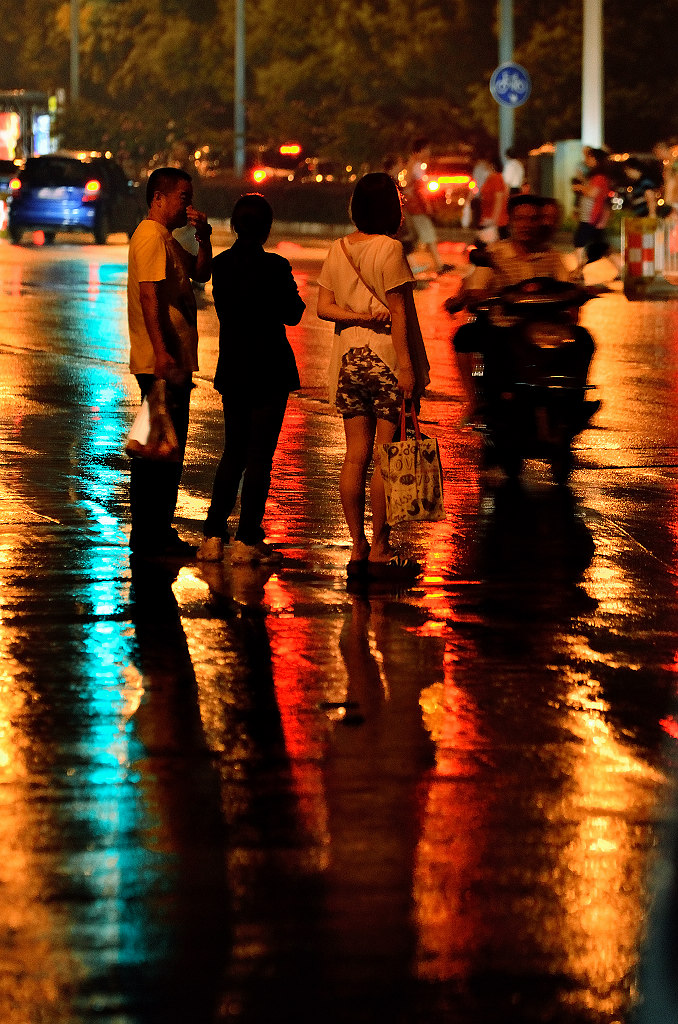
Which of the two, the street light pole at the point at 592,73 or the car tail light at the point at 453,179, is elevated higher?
the street light pole at the point at 592,73

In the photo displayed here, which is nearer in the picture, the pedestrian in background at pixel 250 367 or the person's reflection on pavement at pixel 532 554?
the person's reflection on pavement at pixel 532 554

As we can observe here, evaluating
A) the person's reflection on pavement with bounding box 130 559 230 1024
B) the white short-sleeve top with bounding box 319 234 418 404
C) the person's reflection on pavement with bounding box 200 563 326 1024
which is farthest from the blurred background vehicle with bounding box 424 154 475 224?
the person's reflection on pavement with bounding box 200 563 326 1024

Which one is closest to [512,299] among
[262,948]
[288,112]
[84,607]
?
[84,607]

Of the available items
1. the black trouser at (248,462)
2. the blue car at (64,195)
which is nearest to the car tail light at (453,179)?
the blue car at (64,195)

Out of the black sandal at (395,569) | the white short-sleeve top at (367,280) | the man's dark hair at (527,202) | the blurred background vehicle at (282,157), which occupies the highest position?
the blurred background vehicle at (282,157)

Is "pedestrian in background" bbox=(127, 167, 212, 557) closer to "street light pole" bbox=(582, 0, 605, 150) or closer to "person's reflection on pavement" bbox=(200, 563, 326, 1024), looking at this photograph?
"person's reflection on pavement" bbox=(200, 563, 326, 1024)

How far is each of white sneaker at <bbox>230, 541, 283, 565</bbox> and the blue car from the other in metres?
28.6

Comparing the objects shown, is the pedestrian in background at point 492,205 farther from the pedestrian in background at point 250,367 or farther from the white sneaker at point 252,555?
the white sneaker at point 252,555

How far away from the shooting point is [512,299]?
37.6 feet

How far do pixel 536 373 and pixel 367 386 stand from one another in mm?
2946

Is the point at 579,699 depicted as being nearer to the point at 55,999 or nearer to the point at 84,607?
the point at 84,607

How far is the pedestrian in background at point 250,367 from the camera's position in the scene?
892 cm

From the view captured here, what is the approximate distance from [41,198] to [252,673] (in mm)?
31001

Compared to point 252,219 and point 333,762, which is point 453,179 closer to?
point 252,219
